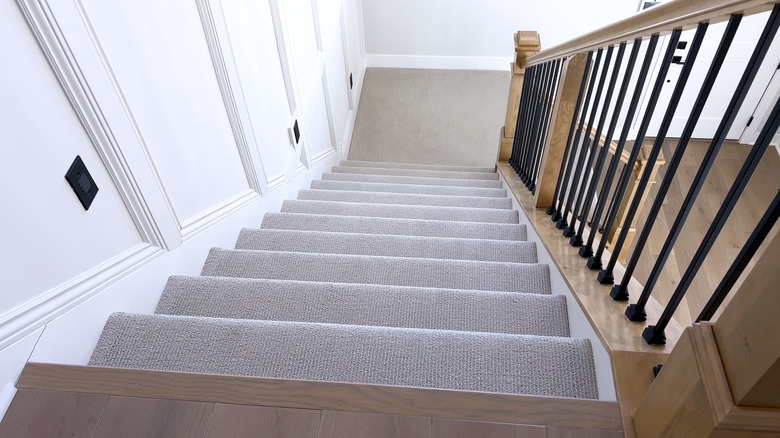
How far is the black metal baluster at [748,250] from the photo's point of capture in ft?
2.09

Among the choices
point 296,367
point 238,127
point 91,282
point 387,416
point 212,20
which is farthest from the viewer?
point 238,127

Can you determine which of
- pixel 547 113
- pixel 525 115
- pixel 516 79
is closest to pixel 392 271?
pixel 547 113

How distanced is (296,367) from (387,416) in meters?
0.26

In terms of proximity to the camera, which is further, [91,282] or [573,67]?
[573,67]

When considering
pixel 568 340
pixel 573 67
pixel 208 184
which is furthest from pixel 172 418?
pixel 573 67

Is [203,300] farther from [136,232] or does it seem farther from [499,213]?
[499,213]

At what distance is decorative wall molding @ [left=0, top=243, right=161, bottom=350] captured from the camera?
2.93 feet

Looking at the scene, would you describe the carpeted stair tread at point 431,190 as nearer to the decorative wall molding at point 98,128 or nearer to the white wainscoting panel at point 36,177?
the decorative wall molding at point 98,128

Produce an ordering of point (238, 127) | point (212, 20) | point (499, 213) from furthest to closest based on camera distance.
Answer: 1. point (499, 213)
2. point (238, 127)
3. point (212, 20)

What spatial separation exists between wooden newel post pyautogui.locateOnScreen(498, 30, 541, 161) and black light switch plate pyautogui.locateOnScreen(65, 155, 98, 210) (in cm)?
230

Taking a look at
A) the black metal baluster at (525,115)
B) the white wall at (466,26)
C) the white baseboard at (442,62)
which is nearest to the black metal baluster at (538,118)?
the black metal baluster at (525,115)

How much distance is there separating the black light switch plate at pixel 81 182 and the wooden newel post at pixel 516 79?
7.53ft

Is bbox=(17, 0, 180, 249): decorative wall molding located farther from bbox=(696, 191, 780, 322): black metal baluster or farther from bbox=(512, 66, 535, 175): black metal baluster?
bbox=(512, 66, 535, 175): black metal baluster

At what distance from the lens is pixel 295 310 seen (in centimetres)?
122
